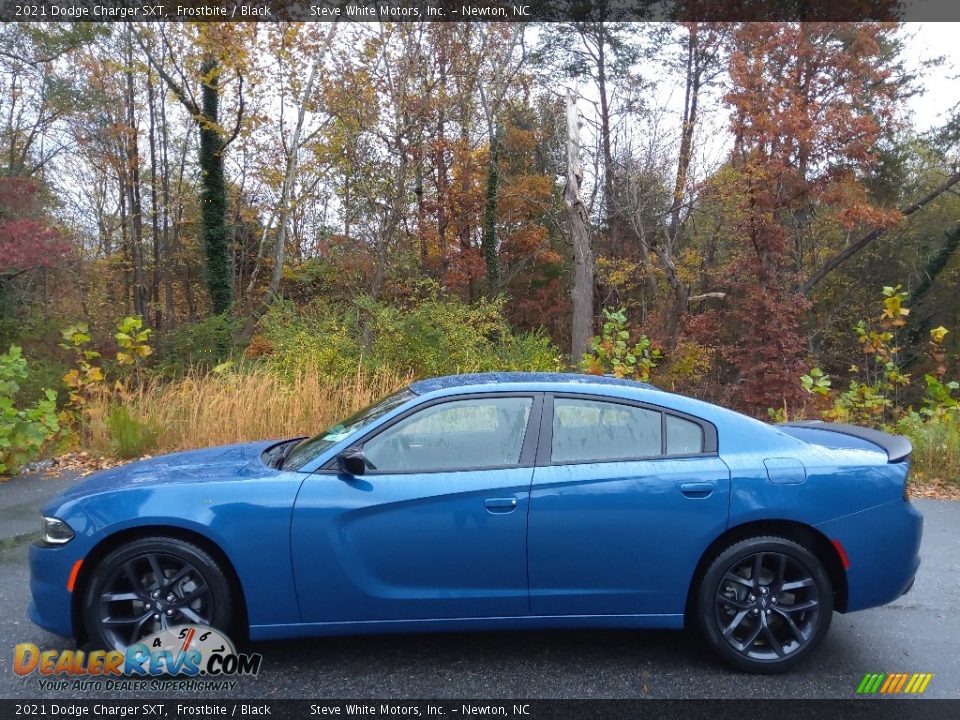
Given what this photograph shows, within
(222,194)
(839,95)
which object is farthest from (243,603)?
(839,95)

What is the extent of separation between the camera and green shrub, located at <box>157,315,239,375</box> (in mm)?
15656

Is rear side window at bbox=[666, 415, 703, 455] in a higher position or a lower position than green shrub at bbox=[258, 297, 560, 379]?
lower

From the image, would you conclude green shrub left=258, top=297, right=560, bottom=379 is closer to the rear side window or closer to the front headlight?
the front headlight

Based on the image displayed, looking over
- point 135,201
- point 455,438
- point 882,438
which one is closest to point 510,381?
point 455,438

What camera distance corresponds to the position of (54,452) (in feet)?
27.6

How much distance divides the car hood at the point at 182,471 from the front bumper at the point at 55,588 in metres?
0.32

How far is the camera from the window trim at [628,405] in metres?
3.58

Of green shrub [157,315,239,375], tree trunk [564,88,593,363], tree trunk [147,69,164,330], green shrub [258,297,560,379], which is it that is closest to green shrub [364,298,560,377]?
green shrub [258,297,560,379]

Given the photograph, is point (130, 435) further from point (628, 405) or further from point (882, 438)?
point (882, 438)

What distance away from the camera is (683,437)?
3668 mm

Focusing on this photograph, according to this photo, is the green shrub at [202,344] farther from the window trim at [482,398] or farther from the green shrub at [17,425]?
the window trim at [482,398]

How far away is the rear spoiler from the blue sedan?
0.07 m

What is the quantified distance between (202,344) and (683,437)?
14.4 m

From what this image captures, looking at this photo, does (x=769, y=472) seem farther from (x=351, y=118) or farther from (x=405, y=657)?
(x=351, y=118)
